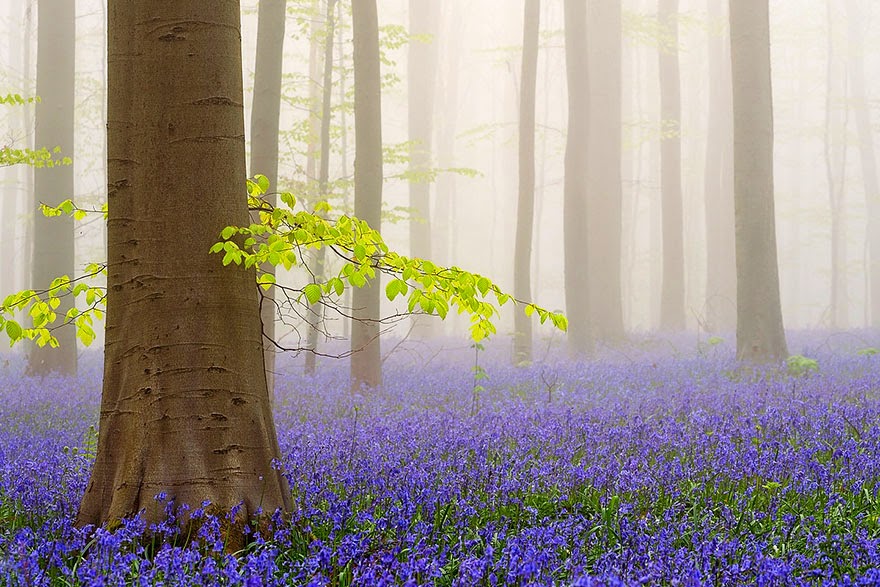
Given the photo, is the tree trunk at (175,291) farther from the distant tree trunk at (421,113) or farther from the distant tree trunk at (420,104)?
the distant tree trunk at (420,104)

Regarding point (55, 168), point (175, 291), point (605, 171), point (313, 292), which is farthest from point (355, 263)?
point (605, 171)

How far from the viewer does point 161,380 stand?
370cm

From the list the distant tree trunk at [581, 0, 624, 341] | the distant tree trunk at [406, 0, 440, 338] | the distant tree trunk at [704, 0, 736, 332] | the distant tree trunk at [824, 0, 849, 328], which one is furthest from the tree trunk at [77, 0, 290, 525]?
the distant tree trunk at [824, 0, 849, 328]

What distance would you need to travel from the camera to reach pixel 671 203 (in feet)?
72.9

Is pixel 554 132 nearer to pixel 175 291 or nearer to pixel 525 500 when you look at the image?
pixel 525 500

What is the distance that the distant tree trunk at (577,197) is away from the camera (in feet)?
53.1

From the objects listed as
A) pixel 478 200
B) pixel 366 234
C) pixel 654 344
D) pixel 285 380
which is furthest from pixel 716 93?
pixel 478 200

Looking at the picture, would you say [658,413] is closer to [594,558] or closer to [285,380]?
[594,558]

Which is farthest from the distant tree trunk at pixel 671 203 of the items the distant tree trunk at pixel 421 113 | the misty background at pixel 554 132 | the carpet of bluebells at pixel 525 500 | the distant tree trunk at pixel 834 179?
the carpet of bluebells at pixel 525 500

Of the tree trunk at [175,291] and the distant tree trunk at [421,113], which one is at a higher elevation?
the distant tree trunk at [421,113]

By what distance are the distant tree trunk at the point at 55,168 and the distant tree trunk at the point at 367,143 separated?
5227 mm

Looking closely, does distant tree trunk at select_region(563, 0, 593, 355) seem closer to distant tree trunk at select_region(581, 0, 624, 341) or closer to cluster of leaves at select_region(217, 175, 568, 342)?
distant tree trunk at select_region(581, 0, 624, 341)

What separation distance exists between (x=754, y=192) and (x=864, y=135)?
26.5 meters

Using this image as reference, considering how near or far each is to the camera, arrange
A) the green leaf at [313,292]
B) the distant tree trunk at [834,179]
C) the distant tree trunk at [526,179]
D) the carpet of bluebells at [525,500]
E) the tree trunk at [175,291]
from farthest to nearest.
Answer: the distant tree trunk at [834,179], the distant tree trunk at [526,179], the tree trunk at [175,291], the green leaf at [313,292], the carpet of bluebells at [525,500]
